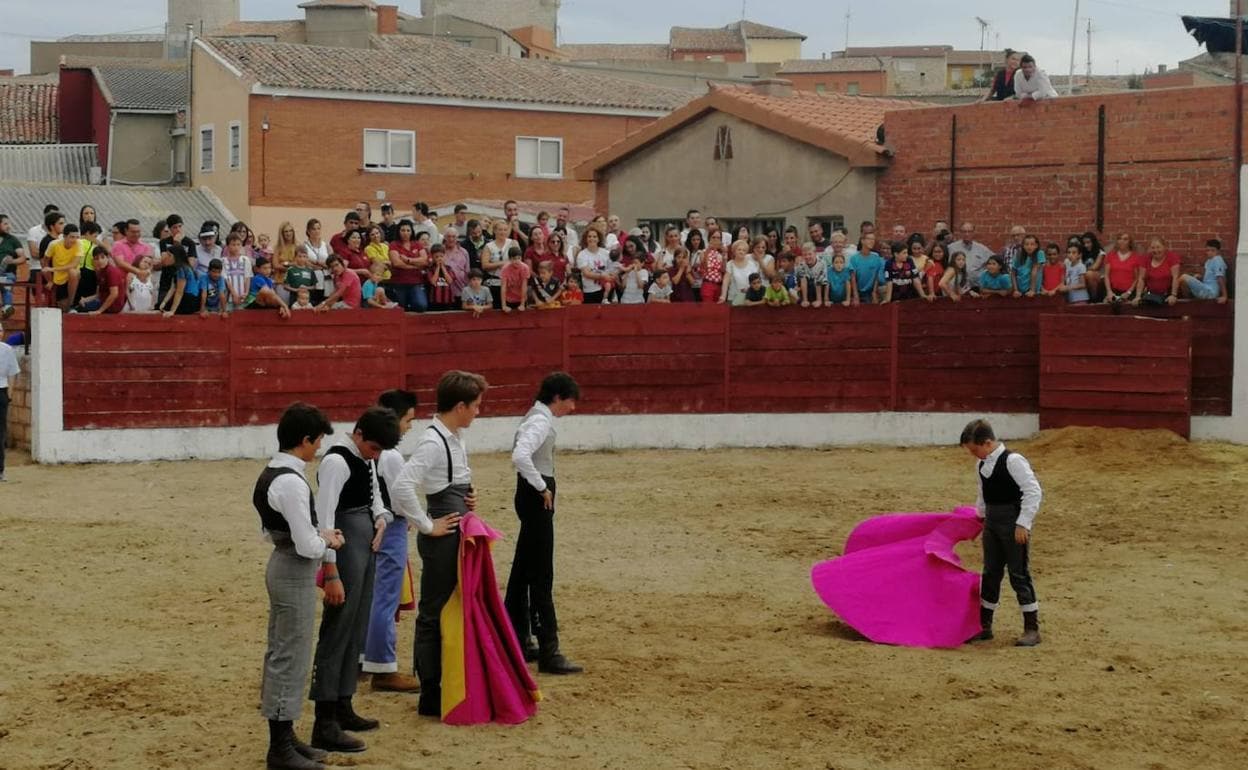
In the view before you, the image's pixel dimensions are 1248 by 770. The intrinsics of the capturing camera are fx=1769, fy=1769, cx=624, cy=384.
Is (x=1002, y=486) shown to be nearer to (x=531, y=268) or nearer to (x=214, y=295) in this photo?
(x=531, y=268)

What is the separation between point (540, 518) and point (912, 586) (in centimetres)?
231

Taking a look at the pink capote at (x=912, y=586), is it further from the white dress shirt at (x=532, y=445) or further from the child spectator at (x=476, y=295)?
the child spectator at (x=476, y=295)

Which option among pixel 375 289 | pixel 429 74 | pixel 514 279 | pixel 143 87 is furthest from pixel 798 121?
pixel 143 87

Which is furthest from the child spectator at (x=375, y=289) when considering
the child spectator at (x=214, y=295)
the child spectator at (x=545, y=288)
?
the child spectator at (x=545, y=288)

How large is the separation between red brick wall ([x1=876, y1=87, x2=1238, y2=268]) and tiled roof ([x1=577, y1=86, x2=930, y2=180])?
2.01 ft

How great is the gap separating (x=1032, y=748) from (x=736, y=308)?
11731 millimetres

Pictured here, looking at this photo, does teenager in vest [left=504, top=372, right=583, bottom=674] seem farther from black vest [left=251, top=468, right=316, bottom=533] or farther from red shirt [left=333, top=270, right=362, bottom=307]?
red shirt [left=333, top=270, right=362, bottom=307]

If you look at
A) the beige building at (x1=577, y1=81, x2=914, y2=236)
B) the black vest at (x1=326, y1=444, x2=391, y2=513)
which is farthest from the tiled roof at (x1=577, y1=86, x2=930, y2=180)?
the black vest at (x1=326, y1=444, x2=391, y2=513)

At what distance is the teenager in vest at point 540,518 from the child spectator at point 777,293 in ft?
33.6

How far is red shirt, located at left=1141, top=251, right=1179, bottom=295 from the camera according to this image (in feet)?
58.0

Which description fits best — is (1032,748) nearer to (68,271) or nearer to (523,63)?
(68,271)

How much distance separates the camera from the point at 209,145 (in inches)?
1539

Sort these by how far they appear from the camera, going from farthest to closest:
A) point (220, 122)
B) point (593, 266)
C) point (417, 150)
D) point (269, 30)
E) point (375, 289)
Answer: point (269, 30) → point (417, 150) → point (220, 122) → point (593, 266) → point (375, 289)

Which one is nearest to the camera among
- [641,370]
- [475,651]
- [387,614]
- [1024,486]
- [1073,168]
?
[475,651]
